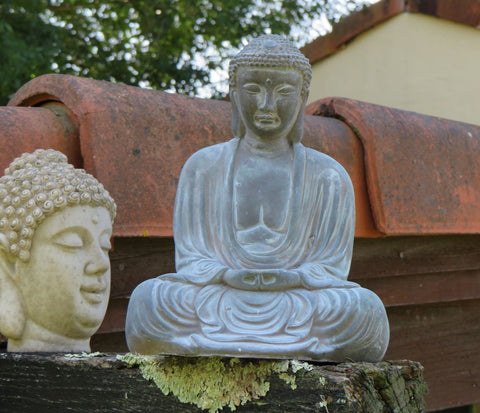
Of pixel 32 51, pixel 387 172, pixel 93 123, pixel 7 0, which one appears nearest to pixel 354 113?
pixel 387 172

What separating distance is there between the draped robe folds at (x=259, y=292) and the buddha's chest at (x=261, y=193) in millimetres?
29

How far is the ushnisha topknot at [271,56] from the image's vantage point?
3.73 m

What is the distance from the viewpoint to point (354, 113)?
216 inches

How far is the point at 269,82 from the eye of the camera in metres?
3.73

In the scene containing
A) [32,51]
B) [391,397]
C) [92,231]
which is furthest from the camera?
[32,51]

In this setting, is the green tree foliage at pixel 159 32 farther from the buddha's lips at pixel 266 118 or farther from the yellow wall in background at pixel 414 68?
the buddha's lips at pixel 266 118

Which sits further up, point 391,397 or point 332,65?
point 332,65

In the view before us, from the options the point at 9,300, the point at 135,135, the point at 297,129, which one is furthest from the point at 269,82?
the point at 9,300

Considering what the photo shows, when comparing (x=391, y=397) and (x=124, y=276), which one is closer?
(x=391, y=397)

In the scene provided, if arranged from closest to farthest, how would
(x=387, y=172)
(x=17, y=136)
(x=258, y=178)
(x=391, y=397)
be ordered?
(x=391, y=397) < (x=258, y=178) < (x=17, y=136) < (x=387, y=172)

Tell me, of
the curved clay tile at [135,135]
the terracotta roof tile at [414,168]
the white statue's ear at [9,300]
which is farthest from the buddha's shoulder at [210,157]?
the terracotta roof tile at [414,168]

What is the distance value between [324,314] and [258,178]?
2.30 ft

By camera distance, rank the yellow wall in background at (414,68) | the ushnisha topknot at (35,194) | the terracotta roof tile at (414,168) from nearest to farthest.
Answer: the ushnisha topknot at (35,194) < the terracotta roof tile at (414,168) < the yellow wall in background at (414,68)

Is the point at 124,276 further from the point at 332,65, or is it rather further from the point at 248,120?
the point at 332,65
